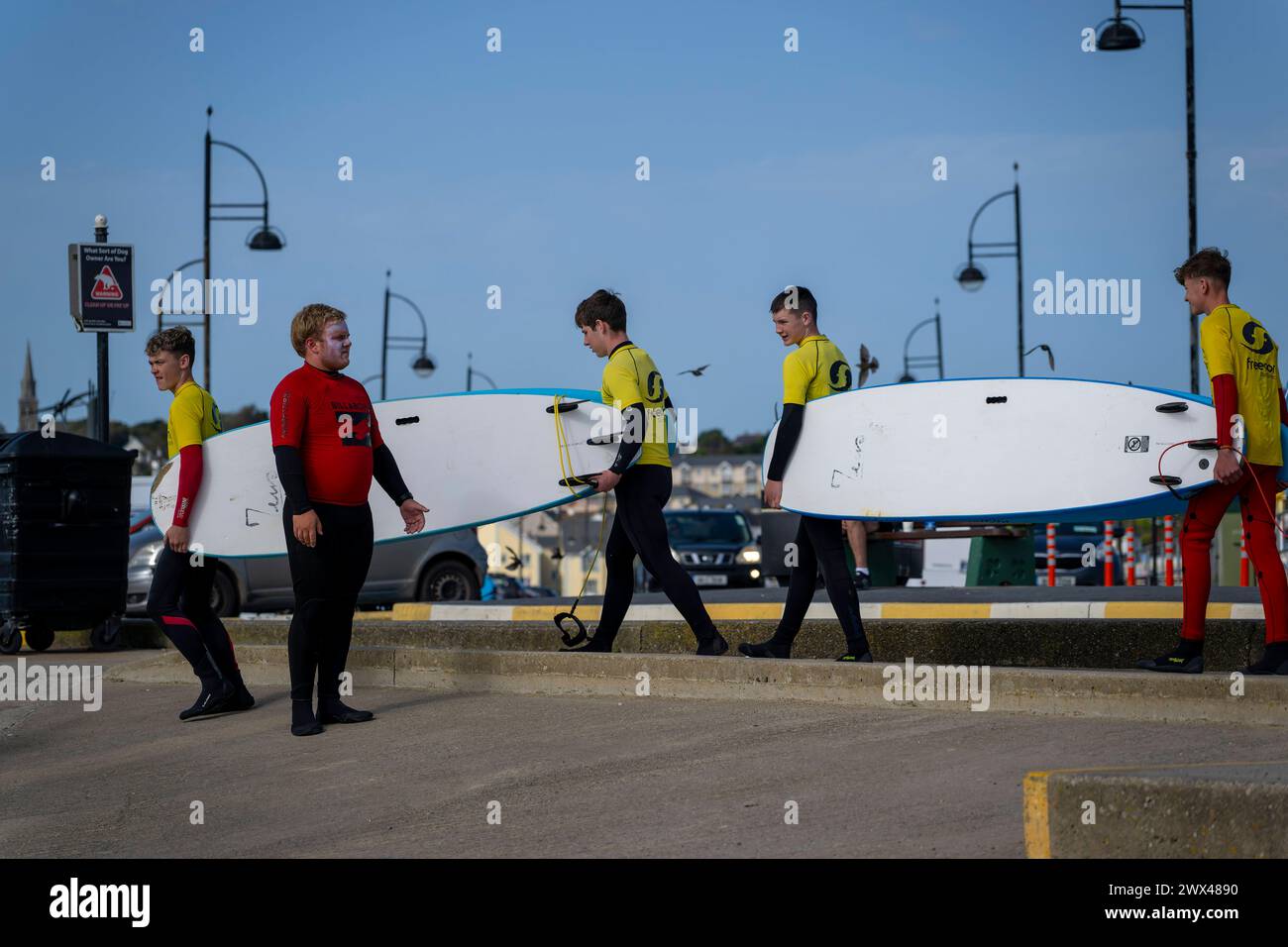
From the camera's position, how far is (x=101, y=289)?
1241cm

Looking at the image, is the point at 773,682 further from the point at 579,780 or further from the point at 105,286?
the point at 105,286

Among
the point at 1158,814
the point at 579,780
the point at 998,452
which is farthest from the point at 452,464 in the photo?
the point at 1158,814

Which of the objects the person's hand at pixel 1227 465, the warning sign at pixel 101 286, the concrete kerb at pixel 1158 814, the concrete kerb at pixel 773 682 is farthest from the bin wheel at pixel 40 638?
the concrete kerb at pixel 1158 814

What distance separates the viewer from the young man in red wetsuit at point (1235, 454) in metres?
6.22

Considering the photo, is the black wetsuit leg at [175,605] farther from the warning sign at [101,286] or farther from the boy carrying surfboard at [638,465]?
the warning sign at [101,286]

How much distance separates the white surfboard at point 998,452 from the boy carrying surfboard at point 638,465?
71 centimetres

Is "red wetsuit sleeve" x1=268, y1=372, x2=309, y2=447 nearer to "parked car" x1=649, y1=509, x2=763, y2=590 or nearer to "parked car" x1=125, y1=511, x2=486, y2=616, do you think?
"parked car" x1=125, y1=511, x2=486, y2=616

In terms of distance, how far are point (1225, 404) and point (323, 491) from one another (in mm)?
3893

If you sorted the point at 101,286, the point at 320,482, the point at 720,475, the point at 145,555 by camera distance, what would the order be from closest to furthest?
the point at 320,482
the point at 101,286
the point at 145,555
the point at 720,475

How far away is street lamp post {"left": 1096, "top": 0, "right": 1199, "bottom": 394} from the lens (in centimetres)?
1838
